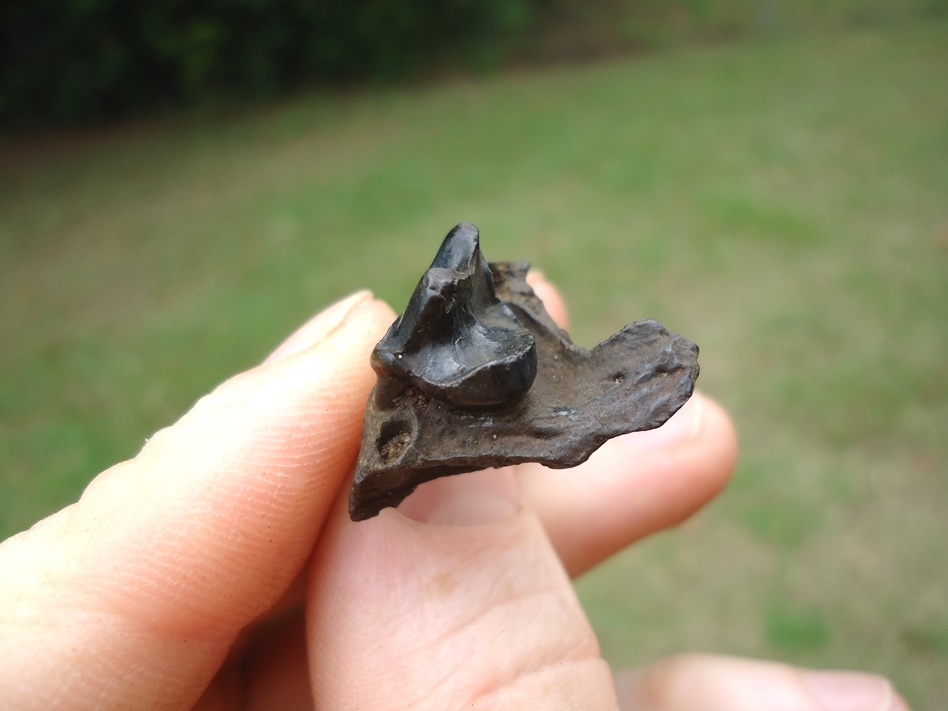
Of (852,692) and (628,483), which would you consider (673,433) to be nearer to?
(628,483)

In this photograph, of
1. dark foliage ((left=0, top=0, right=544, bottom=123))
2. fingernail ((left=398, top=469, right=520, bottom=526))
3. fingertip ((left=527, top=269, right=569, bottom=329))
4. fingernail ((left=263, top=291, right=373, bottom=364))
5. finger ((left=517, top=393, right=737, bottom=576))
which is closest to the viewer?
fingernail ((left=398, top=469, right=520, bottom=526))

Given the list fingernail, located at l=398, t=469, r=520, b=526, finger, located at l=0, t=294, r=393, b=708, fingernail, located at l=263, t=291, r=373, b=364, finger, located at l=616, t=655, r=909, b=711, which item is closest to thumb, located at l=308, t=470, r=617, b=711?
fingernail, located at l=398, t=469, r=520, b=526

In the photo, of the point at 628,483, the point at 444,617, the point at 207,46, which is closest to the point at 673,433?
the point at 628,483

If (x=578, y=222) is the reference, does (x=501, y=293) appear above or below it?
above

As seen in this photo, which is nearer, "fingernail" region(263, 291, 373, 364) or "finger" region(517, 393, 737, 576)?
"fingernail" region(263, 291, 373, 364)

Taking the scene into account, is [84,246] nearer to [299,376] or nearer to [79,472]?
[79,472]

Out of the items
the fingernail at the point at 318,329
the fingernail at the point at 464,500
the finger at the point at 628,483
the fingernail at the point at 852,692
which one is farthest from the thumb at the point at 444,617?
the fingernail at the point at 852,692

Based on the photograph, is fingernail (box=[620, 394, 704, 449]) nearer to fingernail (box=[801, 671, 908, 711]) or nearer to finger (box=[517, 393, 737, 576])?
finger (box=[517, 393, 737, 576])

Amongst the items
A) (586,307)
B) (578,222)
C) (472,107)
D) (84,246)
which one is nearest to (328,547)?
(586,307)
